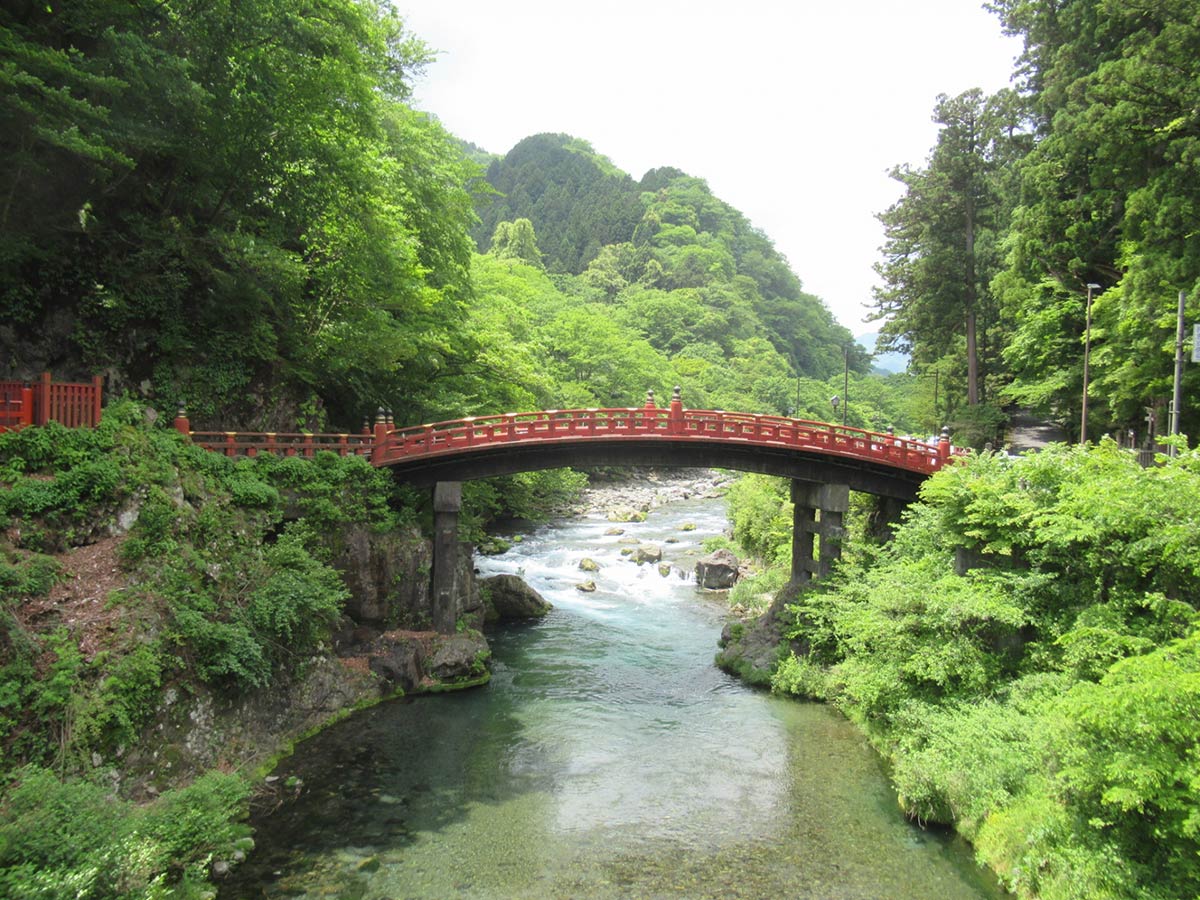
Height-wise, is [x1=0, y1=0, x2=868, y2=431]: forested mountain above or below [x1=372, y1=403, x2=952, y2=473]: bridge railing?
above

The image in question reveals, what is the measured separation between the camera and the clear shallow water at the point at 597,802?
39.6ft

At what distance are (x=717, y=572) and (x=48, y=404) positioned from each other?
2417cm

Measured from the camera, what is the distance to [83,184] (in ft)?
59.8

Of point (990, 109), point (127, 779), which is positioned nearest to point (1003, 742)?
point (127, 779)

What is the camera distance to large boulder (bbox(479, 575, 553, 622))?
1074 inches

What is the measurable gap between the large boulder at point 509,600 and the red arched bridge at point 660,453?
191 inches

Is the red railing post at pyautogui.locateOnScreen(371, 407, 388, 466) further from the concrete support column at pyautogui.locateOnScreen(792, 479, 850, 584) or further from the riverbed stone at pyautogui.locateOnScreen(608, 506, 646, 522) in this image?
the riverbed stone at pyautogui.locateOnScreen(608, 506, 646, 522)

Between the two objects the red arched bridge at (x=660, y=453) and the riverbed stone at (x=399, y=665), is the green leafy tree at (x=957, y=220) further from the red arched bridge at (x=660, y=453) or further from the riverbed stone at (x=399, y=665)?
the riverbed stone at (x=399, y=665)

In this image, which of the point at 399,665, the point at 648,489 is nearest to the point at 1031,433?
the point at 648,489

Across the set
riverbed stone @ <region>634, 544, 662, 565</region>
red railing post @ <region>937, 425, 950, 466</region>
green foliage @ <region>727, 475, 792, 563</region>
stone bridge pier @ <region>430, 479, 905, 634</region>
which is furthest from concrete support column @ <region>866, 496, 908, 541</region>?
riverbed stone @ <region>634, 544, 662, 565</region>

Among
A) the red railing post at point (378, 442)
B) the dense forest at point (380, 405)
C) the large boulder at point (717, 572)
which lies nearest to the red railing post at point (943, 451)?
the dense forest at point (380, 405)

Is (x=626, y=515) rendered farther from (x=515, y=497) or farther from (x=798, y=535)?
(x=798, y=535)

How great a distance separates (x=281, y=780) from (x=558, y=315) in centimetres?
4355

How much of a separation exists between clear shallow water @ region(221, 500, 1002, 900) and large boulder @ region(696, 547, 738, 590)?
Answer: 8986 millimetres
